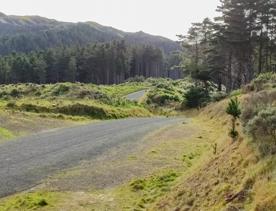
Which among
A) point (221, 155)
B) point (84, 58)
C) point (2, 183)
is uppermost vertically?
point (84, 58)

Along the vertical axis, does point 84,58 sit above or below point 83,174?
above

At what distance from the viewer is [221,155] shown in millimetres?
18938

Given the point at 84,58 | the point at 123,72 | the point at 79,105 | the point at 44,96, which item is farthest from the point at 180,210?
the point at 123,72

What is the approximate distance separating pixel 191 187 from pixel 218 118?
2635 centimetres

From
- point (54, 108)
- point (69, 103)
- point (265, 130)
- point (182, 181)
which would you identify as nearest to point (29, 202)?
point (182, 181)

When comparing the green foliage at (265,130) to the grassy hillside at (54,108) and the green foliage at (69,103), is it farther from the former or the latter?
the green foliage at (69,103)

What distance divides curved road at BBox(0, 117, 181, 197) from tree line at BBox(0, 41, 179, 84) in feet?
284

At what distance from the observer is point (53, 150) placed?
30.8 m

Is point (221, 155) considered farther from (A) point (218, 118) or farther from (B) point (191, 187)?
(A) point (218, 118)

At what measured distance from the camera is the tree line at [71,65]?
12744 centimetres

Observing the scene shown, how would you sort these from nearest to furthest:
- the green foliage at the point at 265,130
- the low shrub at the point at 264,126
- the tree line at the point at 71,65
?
the green foliage at the point at 265,130, the low shrub at the point at 264,126, the tree line at the point at 71,65

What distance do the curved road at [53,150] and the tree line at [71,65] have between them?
86.5m

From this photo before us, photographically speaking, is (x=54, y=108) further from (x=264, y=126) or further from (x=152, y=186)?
(x=264, y=126)

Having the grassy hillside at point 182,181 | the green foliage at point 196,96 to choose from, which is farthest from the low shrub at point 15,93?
the grassy hillside at point 182,181
